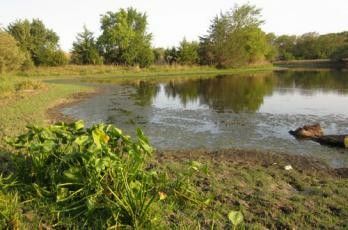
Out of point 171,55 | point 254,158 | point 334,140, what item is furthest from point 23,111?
point 171,55

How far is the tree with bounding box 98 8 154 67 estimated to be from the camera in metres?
47.6

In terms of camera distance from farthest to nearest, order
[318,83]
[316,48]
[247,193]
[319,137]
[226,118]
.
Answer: [316,48], [318,83], [226,118], [319,137], [247,193]

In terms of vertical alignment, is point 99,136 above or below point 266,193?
above

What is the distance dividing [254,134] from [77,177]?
728 centimetres

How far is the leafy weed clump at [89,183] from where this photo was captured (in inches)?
145

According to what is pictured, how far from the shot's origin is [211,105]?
54.7 ft

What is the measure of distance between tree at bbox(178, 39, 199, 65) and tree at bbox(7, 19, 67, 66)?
50.6ft

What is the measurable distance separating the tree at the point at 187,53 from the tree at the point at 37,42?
15433 millimetres

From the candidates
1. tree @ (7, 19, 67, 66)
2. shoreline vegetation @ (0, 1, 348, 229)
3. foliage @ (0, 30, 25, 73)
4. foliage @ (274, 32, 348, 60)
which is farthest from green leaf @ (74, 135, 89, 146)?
foliage @ (274, 32, 348, 60)

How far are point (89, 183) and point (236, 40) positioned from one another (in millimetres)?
51487

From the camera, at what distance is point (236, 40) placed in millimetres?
52906

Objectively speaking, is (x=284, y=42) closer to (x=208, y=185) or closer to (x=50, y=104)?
(x=50, y=104)

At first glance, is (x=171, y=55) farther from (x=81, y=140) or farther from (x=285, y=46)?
(x=285, y=46)

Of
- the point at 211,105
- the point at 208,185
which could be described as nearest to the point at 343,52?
the point at 211,105
